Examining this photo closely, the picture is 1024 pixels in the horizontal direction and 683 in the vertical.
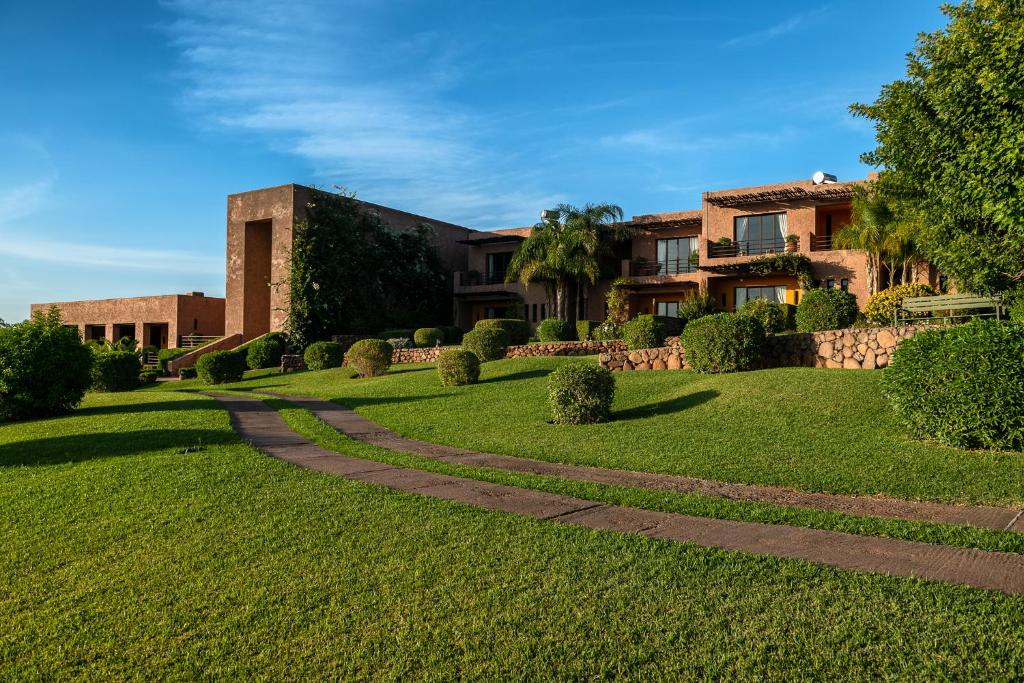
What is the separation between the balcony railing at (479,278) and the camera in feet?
130

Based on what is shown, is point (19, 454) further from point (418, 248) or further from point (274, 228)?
point (418, 248)

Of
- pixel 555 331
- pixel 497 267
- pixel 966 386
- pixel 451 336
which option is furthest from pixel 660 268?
pixel 966 386

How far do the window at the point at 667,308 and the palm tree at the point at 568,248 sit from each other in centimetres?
359

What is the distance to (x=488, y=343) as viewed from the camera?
2341 centimetres

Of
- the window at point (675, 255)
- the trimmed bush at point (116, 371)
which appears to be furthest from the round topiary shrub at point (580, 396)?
the window at point (675, 255)

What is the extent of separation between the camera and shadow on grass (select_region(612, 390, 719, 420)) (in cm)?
1276

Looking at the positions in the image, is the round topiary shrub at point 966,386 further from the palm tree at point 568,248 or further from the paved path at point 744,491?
the palm tree at point 568,248

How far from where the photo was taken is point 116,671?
3396 millimetres

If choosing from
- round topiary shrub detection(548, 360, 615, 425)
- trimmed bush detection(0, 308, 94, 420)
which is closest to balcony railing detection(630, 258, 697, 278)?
round topiary shrub detection(548, 360, 615, 425)

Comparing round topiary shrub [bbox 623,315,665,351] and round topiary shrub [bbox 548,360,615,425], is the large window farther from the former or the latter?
round topiary shrub [bbox 548,360,615,425]

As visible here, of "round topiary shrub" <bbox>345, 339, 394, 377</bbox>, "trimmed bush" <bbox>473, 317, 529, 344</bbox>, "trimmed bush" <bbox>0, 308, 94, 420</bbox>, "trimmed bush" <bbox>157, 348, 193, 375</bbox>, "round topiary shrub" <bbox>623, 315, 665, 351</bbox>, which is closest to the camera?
"trimmed bush" <bbox>0, 308, 94, 420</bbox>

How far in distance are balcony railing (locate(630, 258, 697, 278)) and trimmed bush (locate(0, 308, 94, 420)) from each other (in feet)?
79.4

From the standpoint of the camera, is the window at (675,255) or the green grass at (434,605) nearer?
the green grass at (434,605)

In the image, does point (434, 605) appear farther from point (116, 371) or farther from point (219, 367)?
point (116, 371)
